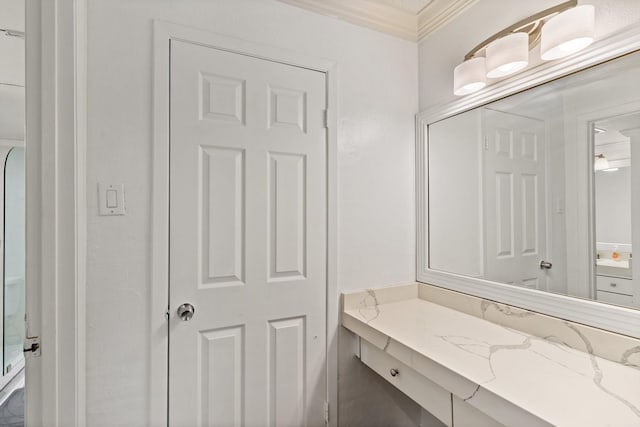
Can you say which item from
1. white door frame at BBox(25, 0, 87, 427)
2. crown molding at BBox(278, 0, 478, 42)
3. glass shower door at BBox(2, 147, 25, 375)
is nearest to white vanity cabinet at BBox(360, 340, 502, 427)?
white door frame at BBox(25, 0, 87, 427)

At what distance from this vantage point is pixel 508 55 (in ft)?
3.93

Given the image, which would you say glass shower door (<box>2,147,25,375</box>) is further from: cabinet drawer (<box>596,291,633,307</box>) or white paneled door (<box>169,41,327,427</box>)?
cabinet drawer (<box>596,291,633,307</box>)

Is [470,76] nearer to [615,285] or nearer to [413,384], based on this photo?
[615,285]

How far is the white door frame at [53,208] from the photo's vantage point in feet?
2.98

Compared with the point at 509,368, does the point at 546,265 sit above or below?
above

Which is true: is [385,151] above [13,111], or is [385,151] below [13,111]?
below

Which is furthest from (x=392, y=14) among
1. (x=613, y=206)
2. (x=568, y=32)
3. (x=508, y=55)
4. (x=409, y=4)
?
(x=613, y=206)

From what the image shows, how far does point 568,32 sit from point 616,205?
1.96 ft

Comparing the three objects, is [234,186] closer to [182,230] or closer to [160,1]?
[182,230]

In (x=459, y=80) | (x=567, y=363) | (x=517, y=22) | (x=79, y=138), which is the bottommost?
(x=567, y=363)

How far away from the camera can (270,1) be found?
136cm

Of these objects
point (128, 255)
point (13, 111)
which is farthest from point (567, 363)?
point (13, 111)

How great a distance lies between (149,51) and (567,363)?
1.80 meters

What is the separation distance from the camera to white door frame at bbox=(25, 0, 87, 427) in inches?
35.7
